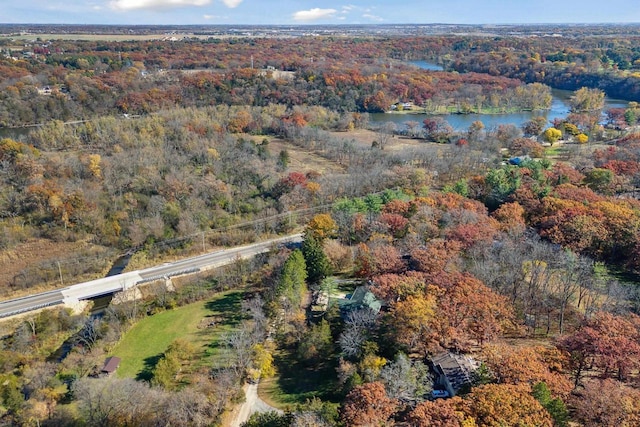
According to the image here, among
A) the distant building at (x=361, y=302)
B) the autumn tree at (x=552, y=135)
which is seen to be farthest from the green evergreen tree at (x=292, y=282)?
the autumn tree at (x=552, y=135)

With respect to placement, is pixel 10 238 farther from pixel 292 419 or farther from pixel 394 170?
pixel 394 170

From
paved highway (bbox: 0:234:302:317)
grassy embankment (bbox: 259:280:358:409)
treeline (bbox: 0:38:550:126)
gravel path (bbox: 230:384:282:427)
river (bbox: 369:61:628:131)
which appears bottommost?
gravel path (bbox: 230:384:282:427)

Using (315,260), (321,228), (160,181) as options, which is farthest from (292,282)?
(160,181)

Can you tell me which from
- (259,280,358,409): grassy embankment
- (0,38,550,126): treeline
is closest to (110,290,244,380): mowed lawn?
(259,280,358,409): grassy embankment

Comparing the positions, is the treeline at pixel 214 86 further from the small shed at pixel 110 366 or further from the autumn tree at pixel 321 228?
the small shed at pixel 110 366

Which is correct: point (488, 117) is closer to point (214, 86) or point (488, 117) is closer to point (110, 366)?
point (214, 86)

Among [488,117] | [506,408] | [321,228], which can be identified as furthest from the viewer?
[488,117]

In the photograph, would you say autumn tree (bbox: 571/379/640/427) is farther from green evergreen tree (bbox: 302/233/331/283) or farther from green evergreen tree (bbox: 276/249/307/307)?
green evergreen tree (bbox: 302/233/331/283)
